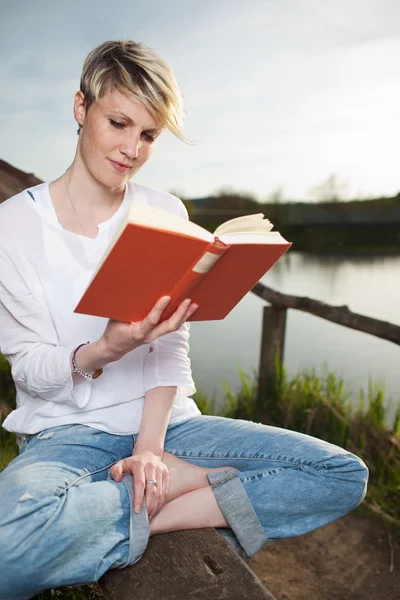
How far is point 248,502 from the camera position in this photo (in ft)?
4.85

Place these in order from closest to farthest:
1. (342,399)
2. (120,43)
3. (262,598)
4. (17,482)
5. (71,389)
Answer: (262,598) → (17,482) → (71,389) → (120,43) → (342,399)

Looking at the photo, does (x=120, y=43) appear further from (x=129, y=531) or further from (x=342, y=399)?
(x=342, y=399)

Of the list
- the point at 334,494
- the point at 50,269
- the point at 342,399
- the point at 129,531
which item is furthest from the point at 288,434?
the point at 342,399

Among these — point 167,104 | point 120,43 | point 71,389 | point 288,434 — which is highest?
point 120,43

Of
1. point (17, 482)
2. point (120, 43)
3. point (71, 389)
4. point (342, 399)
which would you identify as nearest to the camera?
point (17, 482)

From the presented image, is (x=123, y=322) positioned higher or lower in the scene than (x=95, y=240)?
lower

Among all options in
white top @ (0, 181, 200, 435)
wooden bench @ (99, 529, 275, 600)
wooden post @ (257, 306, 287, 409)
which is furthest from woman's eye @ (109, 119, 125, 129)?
wooden post @ (257, 306, 287, 409)

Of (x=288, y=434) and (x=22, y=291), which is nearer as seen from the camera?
(x=22, y=291)

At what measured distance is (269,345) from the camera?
11.2ft

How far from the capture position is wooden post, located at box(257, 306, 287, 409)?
337 cm

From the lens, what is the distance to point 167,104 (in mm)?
1521

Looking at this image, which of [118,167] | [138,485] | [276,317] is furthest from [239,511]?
[276,317]

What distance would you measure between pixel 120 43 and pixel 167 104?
0.20 m

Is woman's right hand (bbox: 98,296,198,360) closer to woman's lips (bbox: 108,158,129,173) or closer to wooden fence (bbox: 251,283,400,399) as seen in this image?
woman's lips (bbox: 108,158,129,173)
